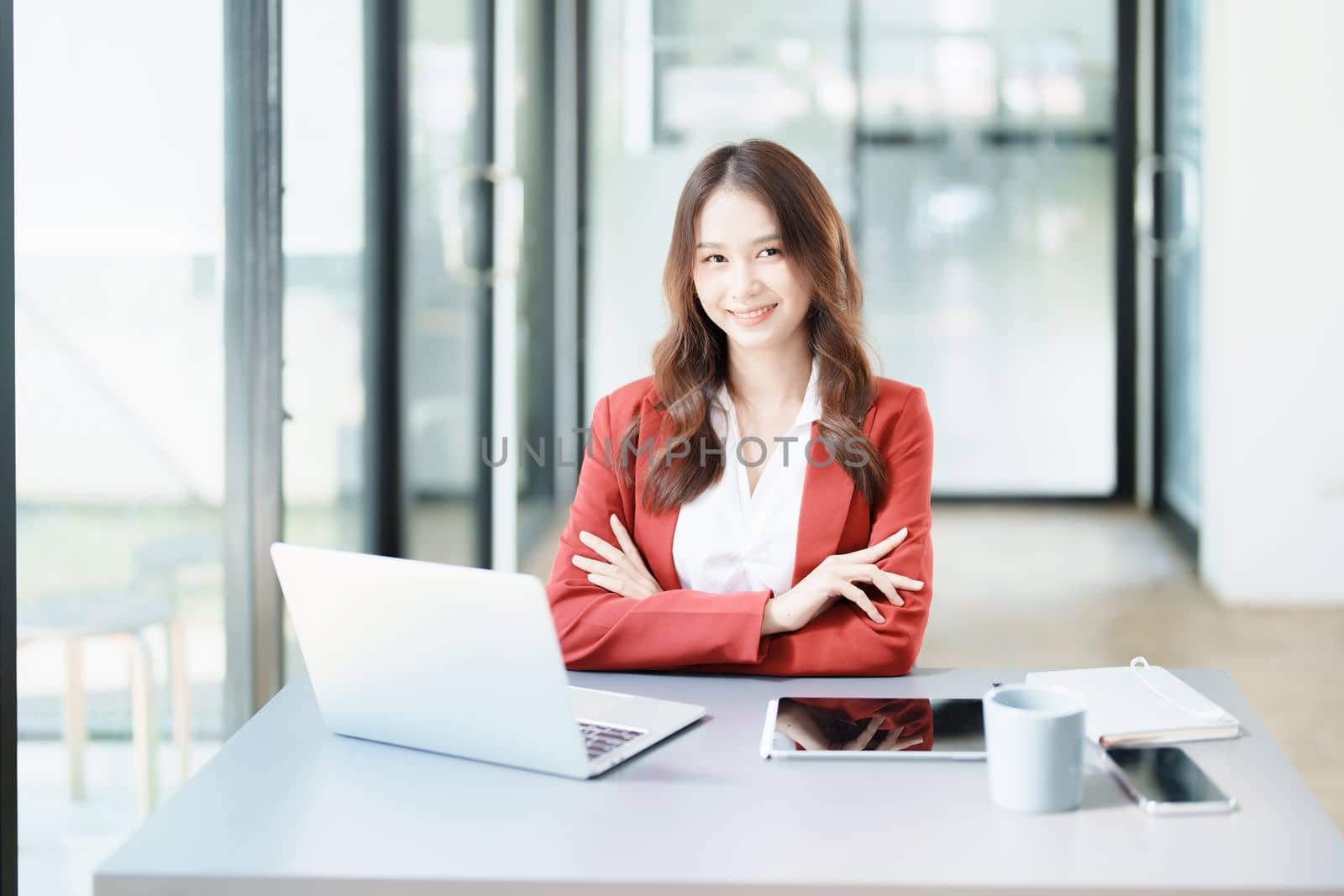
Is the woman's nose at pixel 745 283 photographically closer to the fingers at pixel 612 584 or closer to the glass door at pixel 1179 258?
the fingers at pixel 612 584

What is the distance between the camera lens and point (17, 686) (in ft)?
5.32

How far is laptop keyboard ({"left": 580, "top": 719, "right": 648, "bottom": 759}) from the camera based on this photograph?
1187 millimetres

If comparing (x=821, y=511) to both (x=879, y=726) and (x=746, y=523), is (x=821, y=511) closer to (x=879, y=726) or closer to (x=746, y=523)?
(x=746, y=523)

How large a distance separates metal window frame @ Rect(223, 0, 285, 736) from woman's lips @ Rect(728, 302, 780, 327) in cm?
95

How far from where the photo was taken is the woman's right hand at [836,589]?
1532mm

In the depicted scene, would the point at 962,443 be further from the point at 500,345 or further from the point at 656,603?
the point at 656,603

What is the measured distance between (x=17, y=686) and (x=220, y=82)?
1.06 m

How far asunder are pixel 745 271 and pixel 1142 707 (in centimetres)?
72

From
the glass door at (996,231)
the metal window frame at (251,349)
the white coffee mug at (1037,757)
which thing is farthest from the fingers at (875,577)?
the glass door at (996,231)

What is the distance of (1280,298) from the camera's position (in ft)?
14.3

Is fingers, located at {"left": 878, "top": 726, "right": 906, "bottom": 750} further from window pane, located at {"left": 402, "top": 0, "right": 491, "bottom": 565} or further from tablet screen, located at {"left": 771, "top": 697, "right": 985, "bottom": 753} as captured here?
window pane, located at {"left": 402, "top": 0, "right": 491, "bottom": 565}

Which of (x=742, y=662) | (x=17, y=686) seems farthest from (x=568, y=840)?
(x=17, y=686)

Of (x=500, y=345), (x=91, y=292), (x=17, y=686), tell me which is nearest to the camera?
(x=17, y=686)

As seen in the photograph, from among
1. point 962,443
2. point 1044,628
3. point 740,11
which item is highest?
point 740,11
